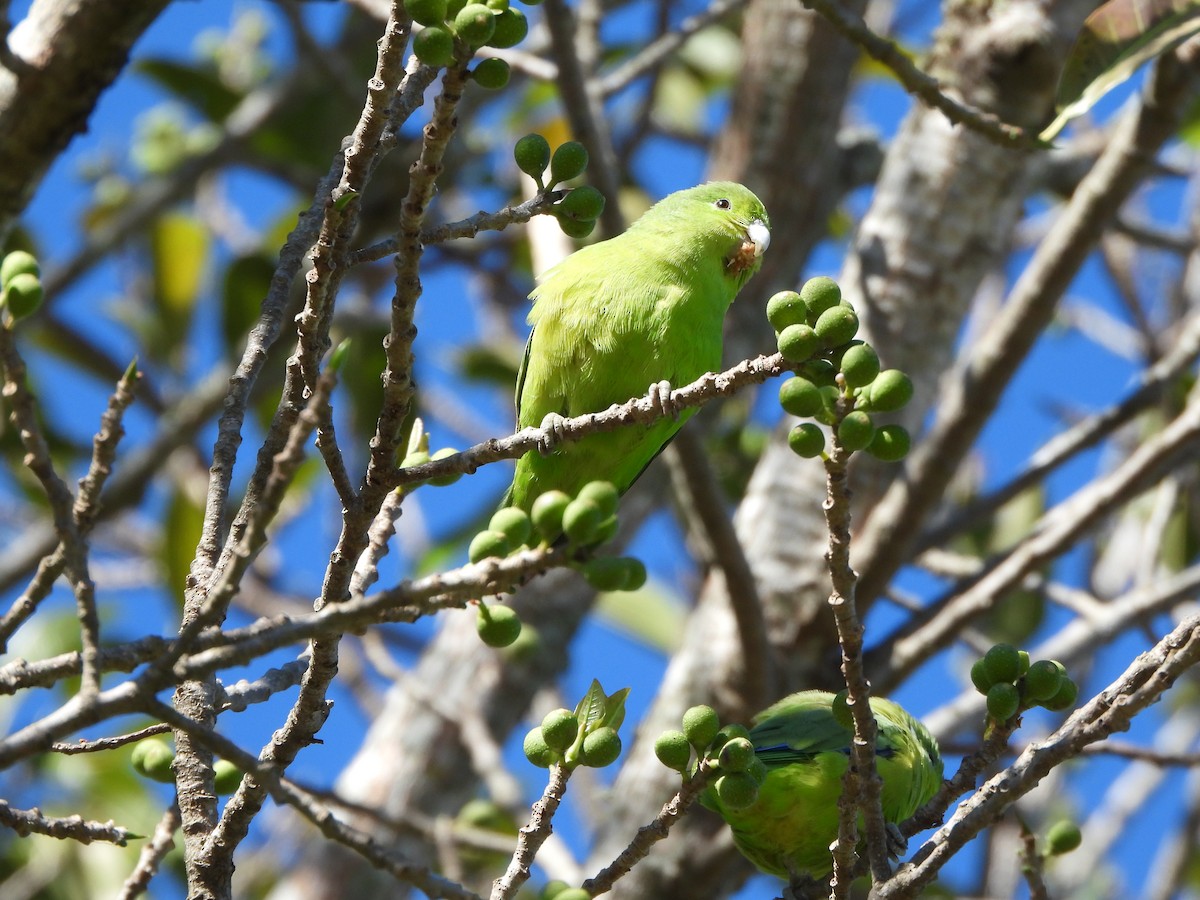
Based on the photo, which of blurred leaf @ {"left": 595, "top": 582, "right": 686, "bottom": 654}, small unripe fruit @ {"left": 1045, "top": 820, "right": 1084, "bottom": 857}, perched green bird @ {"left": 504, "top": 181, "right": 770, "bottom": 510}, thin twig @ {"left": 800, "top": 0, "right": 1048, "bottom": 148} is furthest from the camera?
blurred leaf @ {"left": 595, "top": 582, "right": 686, "bottom": 654}

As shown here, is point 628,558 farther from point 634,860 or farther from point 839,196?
point 839,196

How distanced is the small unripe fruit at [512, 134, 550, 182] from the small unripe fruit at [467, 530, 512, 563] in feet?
2.00

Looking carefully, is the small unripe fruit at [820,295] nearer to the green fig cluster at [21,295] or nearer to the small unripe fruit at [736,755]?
the small unripe fruit at [736,755]

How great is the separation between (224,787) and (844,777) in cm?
107

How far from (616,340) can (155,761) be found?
1.73 metres

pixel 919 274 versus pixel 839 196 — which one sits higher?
pixel 839 196

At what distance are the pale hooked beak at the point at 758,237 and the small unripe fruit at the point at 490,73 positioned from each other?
88.5 inches

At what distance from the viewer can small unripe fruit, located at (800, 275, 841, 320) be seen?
181 centimetres

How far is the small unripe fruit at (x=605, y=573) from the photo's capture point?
57.2 inches

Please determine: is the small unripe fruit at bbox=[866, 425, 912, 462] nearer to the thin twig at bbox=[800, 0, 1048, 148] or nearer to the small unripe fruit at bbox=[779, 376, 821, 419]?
the small unripe fruit at bbox=[779, 376, 821, 419]

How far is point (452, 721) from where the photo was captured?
485 cm

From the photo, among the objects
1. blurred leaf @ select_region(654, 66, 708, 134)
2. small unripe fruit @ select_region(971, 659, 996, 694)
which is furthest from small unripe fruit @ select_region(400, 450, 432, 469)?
blurred leaf @ select_region(654, 66, 708, 134)

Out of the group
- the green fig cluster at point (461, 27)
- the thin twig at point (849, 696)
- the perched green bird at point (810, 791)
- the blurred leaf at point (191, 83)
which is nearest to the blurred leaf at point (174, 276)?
the blurred leaf at point (191, 83)

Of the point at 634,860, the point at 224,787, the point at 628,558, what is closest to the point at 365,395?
the point at 224,787
